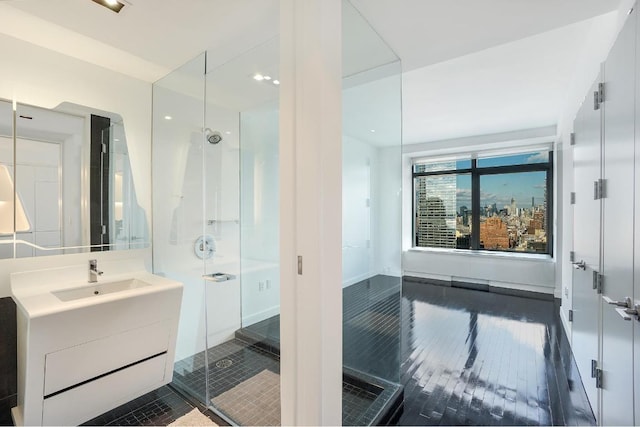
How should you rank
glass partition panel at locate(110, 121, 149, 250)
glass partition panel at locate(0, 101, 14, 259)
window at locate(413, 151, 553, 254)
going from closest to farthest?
glass partition panel at locate(0, 101, 14, 259), glass partition panel at locate(110, 121, 149, 250), window at locate(413, 151, 553, 254)

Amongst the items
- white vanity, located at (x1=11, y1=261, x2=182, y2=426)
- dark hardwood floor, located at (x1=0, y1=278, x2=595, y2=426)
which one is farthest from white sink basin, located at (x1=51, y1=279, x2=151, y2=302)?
dark hardwood floor, located at (x1=0, y1=278, x2=595, y2=426)

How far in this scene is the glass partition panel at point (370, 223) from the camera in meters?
1.78

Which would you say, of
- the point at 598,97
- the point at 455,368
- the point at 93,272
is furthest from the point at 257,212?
the point at 598,97

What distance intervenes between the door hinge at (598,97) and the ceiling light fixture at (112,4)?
2906 millimetres

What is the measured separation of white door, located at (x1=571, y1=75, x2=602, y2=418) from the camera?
192cm

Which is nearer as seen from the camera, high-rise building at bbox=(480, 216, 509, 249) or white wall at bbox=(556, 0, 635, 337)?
white wall at bbox=(556, 0, 635, 337)

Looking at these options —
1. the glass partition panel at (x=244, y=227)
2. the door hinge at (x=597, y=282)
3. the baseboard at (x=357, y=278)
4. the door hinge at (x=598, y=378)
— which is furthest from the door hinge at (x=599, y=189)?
the glass partition panel at (x=244, y=227)

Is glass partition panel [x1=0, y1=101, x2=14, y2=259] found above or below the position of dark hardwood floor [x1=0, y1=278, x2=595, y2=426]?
above

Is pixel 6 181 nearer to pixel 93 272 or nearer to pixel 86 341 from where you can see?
pixel 93 272

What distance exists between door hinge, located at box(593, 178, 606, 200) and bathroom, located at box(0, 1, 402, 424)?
1.35 metres

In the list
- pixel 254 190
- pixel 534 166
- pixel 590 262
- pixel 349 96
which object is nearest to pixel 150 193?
pixel 254 190

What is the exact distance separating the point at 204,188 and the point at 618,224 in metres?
2.88

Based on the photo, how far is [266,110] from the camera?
2396 mm

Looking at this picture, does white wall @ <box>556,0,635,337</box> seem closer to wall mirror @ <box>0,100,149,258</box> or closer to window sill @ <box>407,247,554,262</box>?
window sill @ <box>407,247,554,262</box>
